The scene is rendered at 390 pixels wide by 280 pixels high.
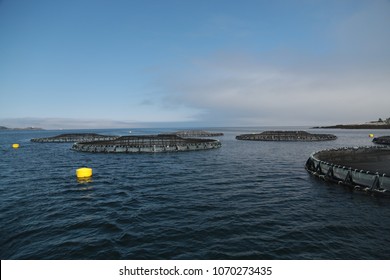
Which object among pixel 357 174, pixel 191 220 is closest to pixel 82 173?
pixel 191 220

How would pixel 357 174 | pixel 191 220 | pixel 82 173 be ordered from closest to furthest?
pixel 191 220 < pixel 357 174 < pixel 82 173

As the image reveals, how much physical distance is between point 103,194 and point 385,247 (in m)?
25.3

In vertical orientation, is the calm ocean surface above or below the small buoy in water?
below

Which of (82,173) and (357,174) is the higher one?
(357,174)

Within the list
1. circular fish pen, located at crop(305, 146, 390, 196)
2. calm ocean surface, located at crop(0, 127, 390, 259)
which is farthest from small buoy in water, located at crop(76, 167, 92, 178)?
circular fish pen, located at crop(305, 146, 390, 196)

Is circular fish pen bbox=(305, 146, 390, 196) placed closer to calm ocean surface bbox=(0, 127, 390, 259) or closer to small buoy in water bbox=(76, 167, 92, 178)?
calm ocean surface bbox=(0, 127, 390, 259)

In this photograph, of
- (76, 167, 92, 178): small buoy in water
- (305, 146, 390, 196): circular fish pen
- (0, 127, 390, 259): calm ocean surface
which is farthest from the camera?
(76, 167, 92, 178): small buoy in water

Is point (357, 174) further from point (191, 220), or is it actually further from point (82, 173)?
point (82, 173)

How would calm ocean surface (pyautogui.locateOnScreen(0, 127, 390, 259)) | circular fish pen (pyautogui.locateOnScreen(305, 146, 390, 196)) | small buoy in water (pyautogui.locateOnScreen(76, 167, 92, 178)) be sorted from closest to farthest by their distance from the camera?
1. calm ocean surface (pyautogui.locateOnScreen(0, 127, 390, 259))
2. circular fish pen (pyautogui.locateOnScreen(305, 146, 390, 196))
3. small buoy in water (pyautogui.locateOnScreen(76, 167, 92, 178))

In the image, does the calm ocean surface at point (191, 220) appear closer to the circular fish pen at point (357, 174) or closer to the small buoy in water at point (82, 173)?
the small buoy in water at point (82, 173)

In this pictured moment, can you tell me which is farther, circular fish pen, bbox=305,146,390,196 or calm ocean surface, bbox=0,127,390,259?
circular fish pen, bbox=305,146,390,196
